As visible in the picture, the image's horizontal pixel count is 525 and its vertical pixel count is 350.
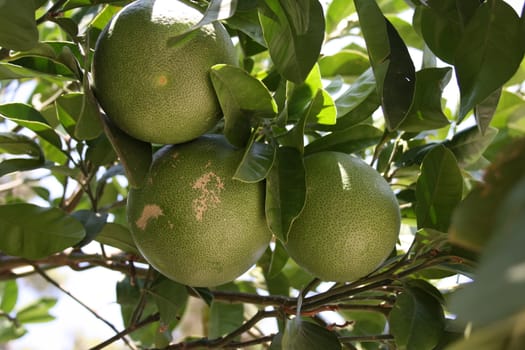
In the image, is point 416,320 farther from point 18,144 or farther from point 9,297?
point 9,297

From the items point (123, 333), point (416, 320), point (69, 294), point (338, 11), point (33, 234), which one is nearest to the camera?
point (416, 320)

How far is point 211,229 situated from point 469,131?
481 millimetres

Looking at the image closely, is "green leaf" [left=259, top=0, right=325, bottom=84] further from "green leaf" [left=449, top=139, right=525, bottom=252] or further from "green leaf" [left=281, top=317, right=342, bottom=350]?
"green leaf" [left=449, top=139, right=525, bottom=252]

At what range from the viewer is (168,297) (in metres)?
1.14

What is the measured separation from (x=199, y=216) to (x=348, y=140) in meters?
0.31

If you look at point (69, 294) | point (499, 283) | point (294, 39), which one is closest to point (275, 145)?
point (294, 39)

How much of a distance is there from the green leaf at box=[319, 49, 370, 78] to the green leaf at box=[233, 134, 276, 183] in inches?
15.7

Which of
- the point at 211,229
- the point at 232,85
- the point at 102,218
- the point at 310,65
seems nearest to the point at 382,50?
the point at 310,65

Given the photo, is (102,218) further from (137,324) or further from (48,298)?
(48,298)

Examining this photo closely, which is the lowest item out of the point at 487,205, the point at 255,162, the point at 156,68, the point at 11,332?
the point at 11,332

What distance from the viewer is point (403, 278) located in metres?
1.00

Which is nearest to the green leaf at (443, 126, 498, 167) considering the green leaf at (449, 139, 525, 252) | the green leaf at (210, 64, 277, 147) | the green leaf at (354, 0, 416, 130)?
the green leaf at (354, 0, 416, 130)

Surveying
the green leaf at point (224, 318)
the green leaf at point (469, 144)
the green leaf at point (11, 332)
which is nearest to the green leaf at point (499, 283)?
the green leaf at point (469, 144)

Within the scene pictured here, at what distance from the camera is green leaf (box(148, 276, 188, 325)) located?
1.12m
